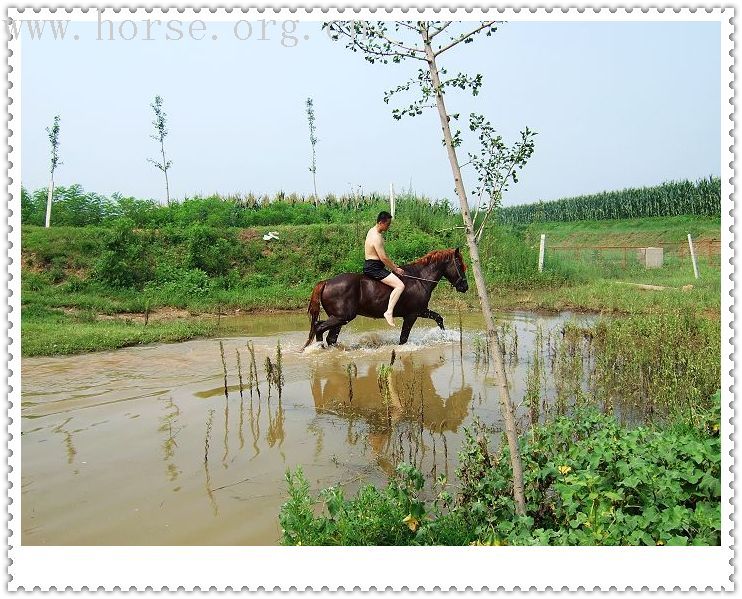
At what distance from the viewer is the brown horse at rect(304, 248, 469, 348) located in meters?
9.07

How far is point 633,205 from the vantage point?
3117 cm

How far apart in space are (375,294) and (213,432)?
13.4 ft

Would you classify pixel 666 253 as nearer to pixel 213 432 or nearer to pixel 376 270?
pixel 376 270

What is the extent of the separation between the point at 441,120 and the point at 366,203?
68.5 ft

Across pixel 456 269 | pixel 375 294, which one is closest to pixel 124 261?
pixel 375 294

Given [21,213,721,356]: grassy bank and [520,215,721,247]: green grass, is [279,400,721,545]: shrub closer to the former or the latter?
[21,213,721,356]: grassy bank

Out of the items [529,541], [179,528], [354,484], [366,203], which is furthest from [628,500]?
[366,203]

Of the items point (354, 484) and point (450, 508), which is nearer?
point (450, 508)

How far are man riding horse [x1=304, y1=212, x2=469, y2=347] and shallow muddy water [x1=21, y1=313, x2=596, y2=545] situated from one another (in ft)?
1.86

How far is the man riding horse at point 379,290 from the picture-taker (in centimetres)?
904

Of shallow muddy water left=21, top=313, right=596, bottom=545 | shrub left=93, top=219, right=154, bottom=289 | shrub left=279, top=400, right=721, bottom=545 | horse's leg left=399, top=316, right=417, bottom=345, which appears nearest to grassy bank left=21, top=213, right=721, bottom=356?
shrub left=93, top=219, right=154, bottom=289
